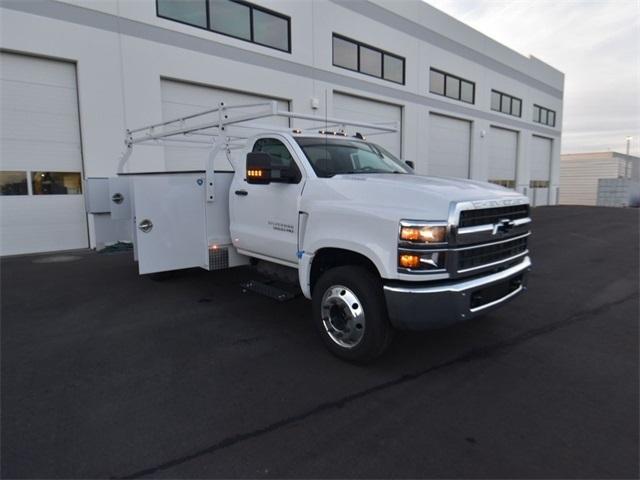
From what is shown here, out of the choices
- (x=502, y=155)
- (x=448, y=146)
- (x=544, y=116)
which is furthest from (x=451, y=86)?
(x=544, y=116)

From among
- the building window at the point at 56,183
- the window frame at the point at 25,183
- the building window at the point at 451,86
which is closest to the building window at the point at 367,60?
the building window at the point at 451,86

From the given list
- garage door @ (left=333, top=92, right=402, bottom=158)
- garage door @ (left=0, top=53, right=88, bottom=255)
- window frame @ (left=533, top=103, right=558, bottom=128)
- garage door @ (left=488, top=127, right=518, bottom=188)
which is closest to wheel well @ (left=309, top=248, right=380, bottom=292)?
garage door @ (left=0, top=53, right=88, bottom=255)

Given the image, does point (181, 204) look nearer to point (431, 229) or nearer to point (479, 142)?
point (431, 229)

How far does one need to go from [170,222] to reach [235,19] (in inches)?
340

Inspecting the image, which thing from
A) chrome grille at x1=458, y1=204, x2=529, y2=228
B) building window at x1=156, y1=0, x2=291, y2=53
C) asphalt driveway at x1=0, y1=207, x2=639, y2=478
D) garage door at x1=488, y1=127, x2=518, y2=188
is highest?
building window at x1=156, y1=0, x2=291, y2=53

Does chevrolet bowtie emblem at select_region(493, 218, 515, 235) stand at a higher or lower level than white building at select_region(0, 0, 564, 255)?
lower

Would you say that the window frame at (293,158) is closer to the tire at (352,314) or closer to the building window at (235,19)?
the tire at (352,314)

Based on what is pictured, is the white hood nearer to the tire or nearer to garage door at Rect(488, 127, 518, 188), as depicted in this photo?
the tire

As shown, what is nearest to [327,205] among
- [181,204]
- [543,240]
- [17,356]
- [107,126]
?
→ [181,204]

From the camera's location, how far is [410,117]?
56.9 ft

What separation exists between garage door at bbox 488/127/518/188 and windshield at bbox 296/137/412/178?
2013 cm

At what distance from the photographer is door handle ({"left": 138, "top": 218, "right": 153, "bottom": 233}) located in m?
5.46

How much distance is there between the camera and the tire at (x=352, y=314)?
3613 mm

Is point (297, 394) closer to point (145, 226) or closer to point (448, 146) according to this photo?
point (145, 226)
